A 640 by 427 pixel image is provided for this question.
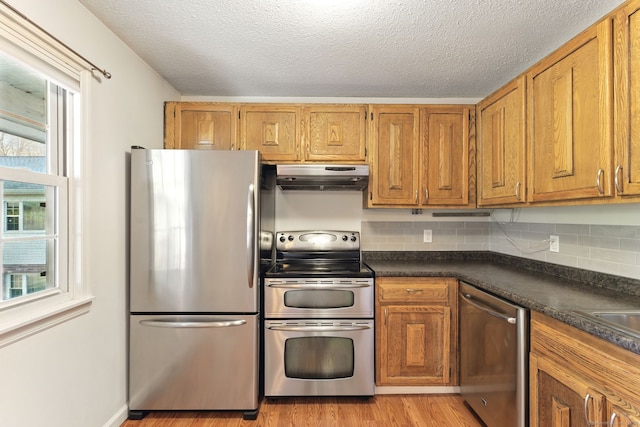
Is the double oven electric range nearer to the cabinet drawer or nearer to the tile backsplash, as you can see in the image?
the cabinet drawer

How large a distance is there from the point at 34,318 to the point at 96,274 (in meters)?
0.44

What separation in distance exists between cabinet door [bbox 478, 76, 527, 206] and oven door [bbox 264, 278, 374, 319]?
108 centimetres

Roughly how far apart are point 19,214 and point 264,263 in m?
1.33

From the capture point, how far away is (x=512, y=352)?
1614mm

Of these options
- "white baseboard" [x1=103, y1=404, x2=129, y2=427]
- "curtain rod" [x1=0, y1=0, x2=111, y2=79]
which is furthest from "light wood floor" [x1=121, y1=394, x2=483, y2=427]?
"curtain rod" [x1=0, y1=0, x2=111, y2=79]

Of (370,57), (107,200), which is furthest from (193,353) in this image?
(370,57)

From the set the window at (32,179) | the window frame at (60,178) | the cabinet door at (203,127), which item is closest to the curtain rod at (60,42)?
the window frame at (60,178)

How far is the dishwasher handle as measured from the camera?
161cm

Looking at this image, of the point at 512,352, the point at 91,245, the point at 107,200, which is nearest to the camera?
the point at 512,352

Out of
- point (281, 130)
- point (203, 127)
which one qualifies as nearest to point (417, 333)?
point (281, 130)

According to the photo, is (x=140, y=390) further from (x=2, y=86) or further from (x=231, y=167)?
(x=2, y=86)

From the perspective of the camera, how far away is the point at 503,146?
7.25ft

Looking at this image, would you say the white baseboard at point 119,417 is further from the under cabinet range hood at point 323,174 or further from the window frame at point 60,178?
the under cabinet range hood at point 323,174

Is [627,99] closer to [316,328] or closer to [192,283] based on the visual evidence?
[316,328]
